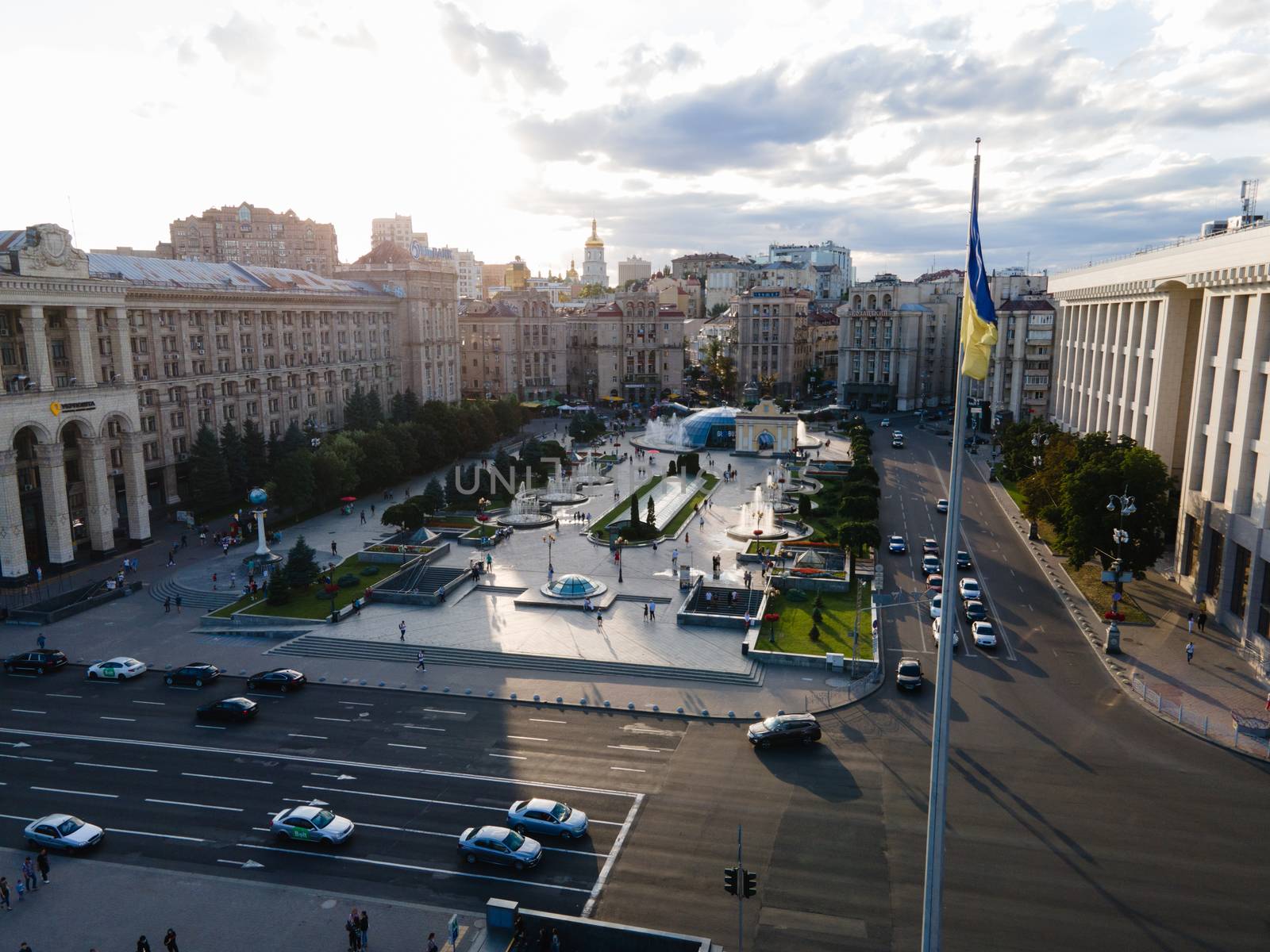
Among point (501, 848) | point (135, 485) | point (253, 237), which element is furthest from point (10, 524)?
point (253, 237)

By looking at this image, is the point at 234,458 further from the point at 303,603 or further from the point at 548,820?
the point at 548,820

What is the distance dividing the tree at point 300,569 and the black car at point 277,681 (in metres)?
11.6

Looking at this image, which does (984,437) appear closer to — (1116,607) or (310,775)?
(1116,607)

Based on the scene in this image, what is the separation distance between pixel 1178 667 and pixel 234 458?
69.0 meters

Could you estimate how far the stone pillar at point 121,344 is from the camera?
6078 cm

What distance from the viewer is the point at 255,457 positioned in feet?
249

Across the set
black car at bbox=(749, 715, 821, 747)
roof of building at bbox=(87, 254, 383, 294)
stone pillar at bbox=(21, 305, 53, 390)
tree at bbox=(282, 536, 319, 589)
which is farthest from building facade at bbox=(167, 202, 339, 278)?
black car at bbox=(749, 715, 821, 747)

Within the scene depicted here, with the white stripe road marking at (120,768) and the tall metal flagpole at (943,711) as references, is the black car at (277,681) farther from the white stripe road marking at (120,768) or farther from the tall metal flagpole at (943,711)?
the tall metal flagpole at (943,711)

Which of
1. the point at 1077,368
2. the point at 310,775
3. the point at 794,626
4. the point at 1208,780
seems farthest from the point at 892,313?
the point at 310,775

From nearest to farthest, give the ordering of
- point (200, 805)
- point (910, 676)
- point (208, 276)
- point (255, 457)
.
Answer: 1. point (200, 805)
2. point (910, 676)
3. point (255, 457)
4. point (208, 276)

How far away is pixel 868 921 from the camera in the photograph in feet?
76.8

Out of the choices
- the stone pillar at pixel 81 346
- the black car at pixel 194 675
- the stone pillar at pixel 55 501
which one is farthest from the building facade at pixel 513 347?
the black car at pixel 194 675

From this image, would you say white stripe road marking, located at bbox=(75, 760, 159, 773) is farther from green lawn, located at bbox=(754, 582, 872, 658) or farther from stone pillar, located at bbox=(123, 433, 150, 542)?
stone pillar, located at bbox=(123, 433, 150, 542)

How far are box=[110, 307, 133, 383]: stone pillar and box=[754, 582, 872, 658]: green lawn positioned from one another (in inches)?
1883
